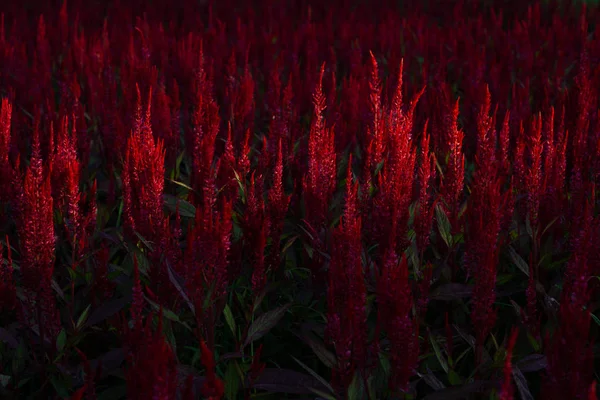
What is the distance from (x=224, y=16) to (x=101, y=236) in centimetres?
394

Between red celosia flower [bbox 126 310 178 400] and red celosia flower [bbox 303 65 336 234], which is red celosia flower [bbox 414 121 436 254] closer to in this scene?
red celosia flower [bbox 303 65 336 234]

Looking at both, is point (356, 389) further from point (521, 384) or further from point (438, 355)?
point (521, 384)

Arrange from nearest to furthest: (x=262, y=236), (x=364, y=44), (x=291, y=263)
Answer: (x=262, y=236)
(x=291, y=263)
(x=364, y=44)

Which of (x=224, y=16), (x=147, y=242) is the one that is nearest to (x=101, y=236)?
(x=147, y=242)

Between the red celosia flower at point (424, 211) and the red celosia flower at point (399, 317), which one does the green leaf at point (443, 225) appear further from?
the red celosia flower at point (399, 317)

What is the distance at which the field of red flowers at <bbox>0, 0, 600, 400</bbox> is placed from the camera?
1.47 meters

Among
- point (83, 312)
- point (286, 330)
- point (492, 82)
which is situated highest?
point (492, 82)

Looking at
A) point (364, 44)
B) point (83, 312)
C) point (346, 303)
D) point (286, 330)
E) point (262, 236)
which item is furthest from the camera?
point (364, 44)

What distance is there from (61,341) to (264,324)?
50 centimetres

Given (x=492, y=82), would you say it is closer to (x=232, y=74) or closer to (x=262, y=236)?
(x=232, y=74)

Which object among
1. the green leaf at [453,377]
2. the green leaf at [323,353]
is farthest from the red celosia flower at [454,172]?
the green leaf at [323,353]

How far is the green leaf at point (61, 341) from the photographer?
1.77 m

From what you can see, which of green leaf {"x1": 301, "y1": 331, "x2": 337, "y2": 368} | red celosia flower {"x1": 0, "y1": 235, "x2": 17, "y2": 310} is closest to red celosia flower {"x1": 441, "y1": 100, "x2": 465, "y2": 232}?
green leaf {"x1": 301, "y1": 331, "x2": 337, "y2": 368}

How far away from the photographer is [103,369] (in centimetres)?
170
